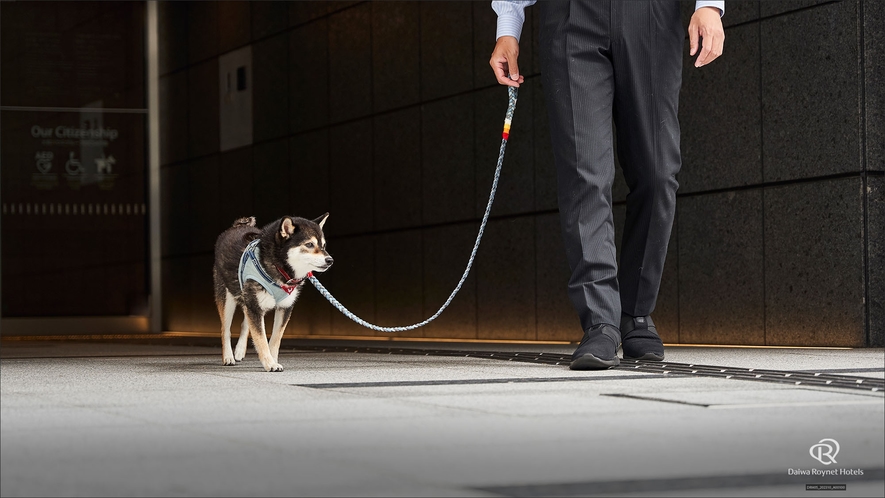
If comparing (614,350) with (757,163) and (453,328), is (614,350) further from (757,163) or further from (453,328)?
(453,328)

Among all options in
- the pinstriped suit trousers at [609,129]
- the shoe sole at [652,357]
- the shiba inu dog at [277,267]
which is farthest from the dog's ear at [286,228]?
the shoe sole at [652,357]

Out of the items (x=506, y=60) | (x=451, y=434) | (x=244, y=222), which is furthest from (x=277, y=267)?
(x=451, y=434)

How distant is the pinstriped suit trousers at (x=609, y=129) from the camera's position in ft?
18.1

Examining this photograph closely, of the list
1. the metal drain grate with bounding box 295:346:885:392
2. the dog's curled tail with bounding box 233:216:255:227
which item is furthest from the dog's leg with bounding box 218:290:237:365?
the metal drain grate with bounding box 295:346:885:392

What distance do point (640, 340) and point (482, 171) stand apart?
559 centimetres

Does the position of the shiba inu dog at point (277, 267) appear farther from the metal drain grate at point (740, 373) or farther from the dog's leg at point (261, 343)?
the metal drain grate at point (740, 373)

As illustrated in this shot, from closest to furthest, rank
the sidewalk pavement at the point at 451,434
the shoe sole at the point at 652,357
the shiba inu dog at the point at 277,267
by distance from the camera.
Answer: the sidewalk pavement at the point at 451,434 → the shoe sole at the point at 652,357 → the shiba inu dog at the point at 277,267

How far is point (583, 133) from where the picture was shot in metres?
5.57

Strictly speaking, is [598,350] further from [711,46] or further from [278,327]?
[278,327]

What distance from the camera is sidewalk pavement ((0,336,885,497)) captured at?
2.49m

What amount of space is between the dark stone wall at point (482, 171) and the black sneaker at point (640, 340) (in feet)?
8.12

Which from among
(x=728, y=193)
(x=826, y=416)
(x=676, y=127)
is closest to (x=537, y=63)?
(x=728, y=193)

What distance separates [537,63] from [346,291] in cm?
386

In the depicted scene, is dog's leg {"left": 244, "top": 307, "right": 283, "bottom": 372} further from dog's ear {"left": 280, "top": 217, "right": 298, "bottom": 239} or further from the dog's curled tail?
the dog's curled tail
